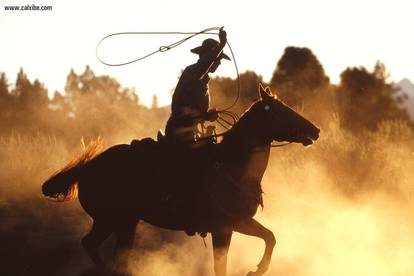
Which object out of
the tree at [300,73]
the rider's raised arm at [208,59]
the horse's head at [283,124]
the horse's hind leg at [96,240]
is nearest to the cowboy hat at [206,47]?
the rider's raised arm at [208,59]

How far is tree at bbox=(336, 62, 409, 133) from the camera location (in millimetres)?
46469

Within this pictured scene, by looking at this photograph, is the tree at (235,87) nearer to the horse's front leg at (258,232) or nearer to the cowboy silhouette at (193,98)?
the cowboy silhouette at (193,98)

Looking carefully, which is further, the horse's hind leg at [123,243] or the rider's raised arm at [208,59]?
the horse's hind leg at [123,243]

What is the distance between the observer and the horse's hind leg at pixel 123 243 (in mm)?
10688

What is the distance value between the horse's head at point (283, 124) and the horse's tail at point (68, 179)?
2.86 m

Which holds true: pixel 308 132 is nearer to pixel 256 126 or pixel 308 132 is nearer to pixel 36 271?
pixel 256 126

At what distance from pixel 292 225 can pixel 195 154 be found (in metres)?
7.86

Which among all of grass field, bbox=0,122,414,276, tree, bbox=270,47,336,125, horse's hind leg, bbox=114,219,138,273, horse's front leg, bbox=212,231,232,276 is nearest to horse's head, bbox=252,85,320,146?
horse's front leg, bbox=212,231,232,276

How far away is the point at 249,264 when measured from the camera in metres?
14.3

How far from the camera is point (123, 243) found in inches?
423

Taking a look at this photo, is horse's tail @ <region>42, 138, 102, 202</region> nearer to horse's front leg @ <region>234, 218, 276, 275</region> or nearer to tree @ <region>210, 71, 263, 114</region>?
horse's front leg @ <region>234, 218, 276, 275</region>

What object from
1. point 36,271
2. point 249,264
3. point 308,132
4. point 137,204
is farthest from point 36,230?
point 308,132

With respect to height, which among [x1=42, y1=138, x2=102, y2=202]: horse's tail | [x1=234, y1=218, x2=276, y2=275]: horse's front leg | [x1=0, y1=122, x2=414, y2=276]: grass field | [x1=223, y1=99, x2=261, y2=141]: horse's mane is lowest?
[x1=0, y1=122, x2=414, y2=276]: grass field

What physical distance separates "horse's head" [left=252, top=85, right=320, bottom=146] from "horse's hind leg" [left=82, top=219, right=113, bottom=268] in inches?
115
